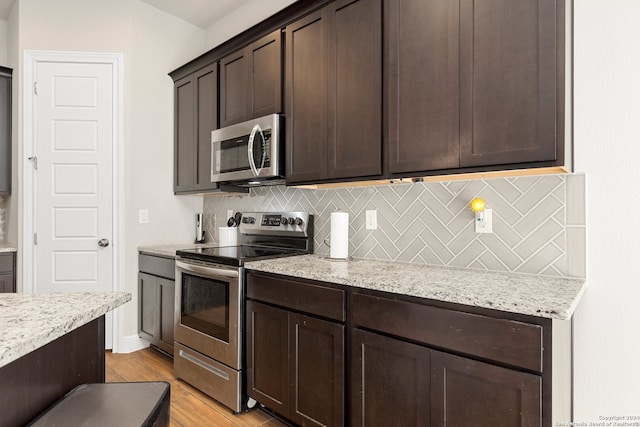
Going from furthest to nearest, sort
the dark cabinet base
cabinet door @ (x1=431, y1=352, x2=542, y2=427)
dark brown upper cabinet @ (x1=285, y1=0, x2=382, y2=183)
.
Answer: dark brown upper cabinet @ (x1=285, y1=0, x2=382, y2=183) → cabinet door @ (x1=431, y1=352, x2=542, y2=427) → the dark cabinet base

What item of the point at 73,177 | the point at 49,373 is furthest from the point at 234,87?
the point at 49,373

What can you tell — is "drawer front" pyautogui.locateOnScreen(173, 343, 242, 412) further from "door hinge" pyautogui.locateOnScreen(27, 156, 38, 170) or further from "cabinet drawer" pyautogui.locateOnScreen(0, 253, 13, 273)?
"door hinge" pyautogui.locateOnScreen(27, 156, 38, 170)

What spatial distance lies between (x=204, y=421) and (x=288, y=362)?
644 mm

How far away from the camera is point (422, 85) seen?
5.82ft

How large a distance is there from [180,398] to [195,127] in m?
2.06

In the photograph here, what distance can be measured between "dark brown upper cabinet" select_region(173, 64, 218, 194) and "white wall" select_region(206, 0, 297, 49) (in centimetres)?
54

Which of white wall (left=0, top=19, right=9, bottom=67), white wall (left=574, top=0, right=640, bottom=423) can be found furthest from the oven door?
white wall (left=0, top=19, right=9, bottom=67)

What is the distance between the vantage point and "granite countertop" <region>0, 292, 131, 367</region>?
0.82 m

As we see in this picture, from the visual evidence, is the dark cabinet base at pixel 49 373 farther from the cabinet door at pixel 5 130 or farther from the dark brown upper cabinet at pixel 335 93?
the cabinet door at pixel 5 130

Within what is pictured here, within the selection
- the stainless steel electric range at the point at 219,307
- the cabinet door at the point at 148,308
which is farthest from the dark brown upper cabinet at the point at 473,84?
the cabinet door at the point at 148,308

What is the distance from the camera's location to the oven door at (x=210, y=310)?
7.13 ft

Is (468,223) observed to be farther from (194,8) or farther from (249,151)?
(194,8)

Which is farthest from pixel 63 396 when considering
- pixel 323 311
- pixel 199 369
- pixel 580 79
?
pixel 580 79

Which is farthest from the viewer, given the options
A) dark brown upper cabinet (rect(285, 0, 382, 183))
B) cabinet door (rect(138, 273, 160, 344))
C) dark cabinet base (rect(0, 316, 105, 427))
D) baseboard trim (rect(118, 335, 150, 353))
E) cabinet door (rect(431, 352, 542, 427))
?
baseboard trim (rect(118, 335, 150, 353))
